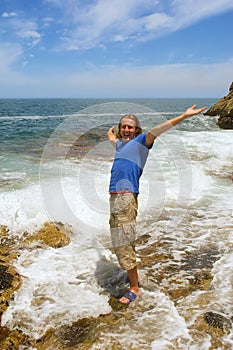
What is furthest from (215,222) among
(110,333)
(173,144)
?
(173,144)

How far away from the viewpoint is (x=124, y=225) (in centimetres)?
377

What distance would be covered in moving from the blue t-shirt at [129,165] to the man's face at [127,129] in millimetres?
102

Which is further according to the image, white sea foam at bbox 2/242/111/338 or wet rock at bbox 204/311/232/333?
white sea foam at bbox 2/242/111/338

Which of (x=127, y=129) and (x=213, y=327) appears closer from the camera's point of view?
(x=213, y=327)

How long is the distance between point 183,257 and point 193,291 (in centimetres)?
109

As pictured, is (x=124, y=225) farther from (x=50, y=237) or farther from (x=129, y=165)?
(x=50, y=237)

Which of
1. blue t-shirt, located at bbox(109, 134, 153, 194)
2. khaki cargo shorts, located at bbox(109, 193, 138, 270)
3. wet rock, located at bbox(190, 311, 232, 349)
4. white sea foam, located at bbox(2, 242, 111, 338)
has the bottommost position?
white sea foam, located at bbox(2, 242, 111, 338)

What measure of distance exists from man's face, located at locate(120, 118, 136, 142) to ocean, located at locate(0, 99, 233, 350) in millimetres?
Result: 1521

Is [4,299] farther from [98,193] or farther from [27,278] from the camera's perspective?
[98,193]

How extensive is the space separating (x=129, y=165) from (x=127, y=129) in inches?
18.8

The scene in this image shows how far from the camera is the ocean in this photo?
3516 mm

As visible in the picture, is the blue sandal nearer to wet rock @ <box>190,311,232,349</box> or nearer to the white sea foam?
the white sea foam

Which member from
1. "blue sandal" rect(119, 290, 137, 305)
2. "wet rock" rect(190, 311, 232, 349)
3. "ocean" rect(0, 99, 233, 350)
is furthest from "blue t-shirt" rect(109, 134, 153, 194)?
"wet rock" rect(190, 311, 232, 349)

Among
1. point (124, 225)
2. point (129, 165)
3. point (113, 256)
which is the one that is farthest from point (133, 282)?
point (129, 165)
